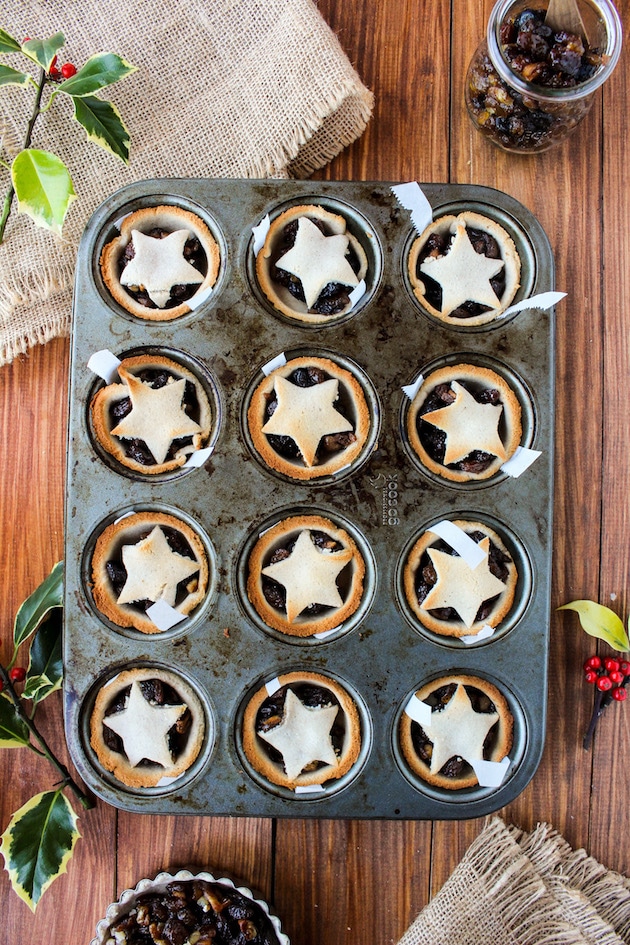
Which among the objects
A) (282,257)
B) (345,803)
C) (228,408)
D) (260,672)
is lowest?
(345,803)

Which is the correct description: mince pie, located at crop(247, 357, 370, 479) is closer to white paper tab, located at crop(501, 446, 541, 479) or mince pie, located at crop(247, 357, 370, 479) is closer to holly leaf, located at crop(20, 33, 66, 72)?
white paper tab, located at crop(501, 446, 541, 479)

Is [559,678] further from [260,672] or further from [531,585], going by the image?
[260,672]

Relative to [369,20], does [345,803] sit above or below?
below

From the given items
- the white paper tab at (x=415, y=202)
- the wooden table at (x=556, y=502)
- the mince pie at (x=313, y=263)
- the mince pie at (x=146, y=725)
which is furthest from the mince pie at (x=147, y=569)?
the white paper tab at (x=415, y=202)

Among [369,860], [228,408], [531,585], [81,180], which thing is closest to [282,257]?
[228,408]

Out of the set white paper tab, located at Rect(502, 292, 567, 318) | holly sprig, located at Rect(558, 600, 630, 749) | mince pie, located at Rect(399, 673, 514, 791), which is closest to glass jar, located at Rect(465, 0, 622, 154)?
white paper tab, located at Rect(502, 292, 567, 318)

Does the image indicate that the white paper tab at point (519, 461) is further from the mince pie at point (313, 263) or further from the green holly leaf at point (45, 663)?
the green holly leaf at point (45, 663)
